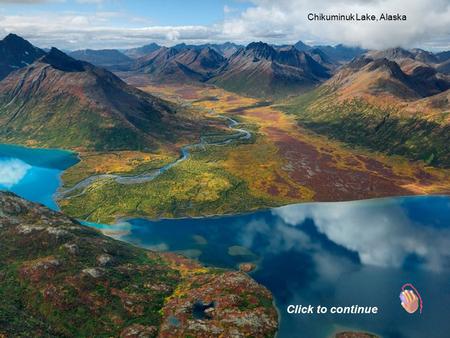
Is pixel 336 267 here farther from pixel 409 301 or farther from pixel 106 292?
pixel 106 292

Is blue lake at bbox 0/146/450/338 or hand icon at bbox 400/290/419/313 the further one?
hand icon at bbox 400/290/419/313

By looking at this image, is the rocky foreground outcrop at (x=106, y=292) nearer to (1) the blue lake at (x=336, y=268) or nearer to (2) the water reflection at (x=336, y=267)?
(1) the blue lake at (x=336, y=268)

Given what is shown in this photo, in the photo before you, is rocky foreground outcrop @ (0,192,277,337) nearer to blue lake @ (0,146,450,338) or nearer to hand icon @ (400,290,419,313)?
blue lake @ (0,146,450,338)

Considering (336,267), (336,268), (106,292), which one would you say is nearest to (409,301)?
(336,268)

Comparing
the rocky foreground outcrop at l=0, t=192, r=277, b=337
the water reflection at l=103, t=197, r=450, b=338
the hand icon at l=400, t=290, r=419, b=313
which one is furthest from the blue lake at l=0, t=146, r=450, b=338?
the rocky foreground outcrop at l=0, t=192, r=277, b=337

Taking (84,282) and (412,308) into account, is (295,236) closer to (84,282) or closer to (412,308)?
(412,308)

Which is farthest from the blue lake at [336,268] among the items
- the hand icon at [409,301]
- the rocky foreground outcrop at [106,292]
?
the rocky foreground outcrop at [106,292]
